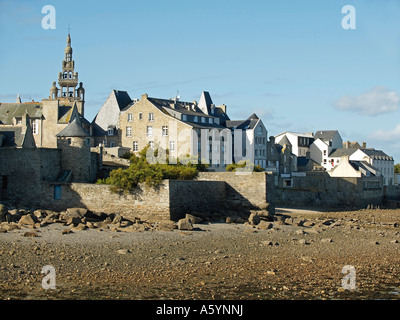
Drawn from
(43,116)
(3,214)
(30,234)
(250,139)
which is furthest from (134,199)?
(250,139)

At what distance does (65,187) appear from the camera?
3422cm

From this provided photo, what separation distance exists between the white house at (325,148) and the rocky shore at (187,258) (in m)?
51.2

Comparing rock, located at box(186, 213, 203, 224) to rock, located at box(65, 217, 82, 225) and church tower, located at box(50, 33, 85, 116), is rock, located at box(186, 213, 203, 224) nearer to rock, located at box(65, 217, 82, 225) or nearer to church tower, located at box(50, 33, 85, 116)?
rock, located at box(65, 217, 82, 225)

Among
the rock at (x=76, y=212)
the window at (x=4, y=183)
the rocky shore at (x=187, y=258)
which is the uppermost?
the window at (x=4, y=183)

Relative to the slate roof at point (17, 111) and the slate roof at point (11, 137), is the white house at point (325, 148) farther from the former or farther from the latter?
the slate roof at point (11, 137)

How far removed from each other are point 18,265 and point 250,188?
2019 cm

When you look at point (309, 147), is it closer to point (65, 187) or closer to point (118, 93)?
point (118, 93)

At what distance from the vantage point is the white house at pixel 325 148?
84100 mm

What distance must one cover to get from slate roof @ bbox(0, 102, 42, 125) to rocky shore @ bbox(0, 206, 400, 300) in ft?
70.2

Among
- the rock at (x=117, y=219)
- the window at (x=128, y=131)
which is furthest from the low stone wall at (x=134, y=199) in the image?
the window at (x=128, y=131)

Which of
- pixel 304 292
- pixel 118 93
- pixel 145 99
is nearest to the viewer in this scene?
pixel 304 292

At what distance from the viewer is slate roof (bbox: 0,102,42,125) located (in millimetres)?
51969
